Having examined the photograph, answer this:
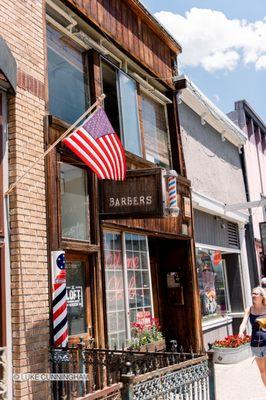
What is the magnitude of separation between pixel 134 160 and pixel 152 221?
1301mm

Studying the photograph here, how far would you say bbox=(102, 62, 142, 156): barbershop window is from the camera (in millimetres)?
8852

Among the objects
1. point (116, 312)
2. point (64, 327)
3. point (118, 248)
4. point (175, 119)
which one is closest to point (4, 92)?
point (64, 327)

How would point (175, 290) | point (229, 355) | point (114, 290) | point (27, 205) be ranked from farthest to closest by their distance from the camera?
point (229, 355) → point (175, 290) → point (114, 290) → point (27, 205)

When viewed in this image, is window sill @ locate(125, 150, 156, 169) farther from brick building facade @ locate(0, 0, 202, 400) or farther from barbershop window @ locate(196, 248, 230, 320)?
barbershop window @ locate(196, 248, 230, 320)

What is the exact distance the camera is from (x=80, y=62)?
8.12 m

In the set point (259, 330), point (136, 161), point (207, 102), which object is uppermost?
point (207, 102)

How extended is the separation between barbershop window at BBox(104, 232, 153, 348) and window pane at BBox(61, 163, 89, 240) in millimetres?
876

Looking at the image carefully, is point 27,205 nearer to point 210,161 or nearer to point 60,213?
point 60,213

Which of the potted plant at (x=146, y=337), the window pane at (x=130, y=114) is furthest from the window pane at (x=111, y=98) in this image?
the potted plant at (x=146, y=337)

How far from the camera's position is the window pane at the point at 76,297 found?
267 inches

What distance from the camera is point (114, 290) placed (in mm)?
8117

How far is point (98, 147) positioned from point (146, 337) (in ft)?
13.5

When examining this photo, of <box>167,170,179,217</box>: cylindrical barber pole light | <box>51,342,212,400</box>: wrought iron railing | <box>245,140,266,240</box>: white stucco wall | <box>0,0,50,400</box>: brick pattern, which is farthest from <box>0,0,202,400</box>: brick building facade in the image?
<box>245,140,266,240</box>: white stucco wall

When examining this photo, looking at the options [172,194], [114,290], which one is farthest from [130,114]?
[114,290]
